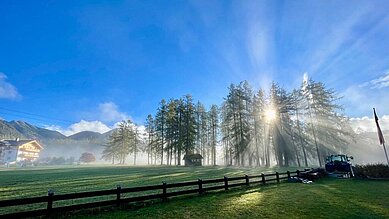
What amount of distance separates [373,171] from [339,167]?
319 centimetres

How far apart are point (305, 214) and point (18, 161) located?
98.9m

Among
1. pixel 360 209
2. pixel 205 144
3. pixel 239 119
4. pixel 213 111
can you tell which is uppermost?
pixel 213 111

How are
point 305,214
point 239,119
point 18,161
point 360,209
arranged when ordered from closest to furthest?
1. point 305,214
2. point 360,209
3. point 239,119
4. point 18,161

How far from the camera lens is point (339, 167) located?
24766 mm

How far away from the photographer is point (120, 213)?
9.12 meters

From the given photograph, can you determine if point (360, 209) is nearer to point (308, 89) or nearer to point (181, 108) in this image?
point (308, 89)

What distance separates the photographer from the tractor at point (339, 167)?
77.4ft

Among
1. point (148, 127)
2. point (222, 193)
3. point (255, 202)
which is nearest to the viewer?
point (255, 202)

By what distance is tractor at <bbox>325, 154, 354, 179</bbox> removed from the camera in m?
23.6

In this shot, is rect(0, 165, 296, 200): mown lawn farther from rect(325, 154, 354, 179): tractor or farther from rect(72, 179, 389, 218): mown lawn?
rect(325, 154, 354, 179): tractor

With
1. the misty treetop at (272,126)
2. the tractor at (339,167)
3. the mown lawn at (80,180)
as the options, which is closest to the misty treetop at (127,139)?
the misty treetop at (272,126)

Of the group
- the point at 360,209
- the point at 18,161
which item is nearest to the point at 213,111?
the point at 360,209

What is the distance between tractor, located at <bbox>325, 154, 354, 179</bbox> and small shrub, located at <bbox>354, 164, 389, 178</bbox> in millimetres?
802

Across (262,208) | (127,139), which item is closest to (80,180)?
(262,208)
